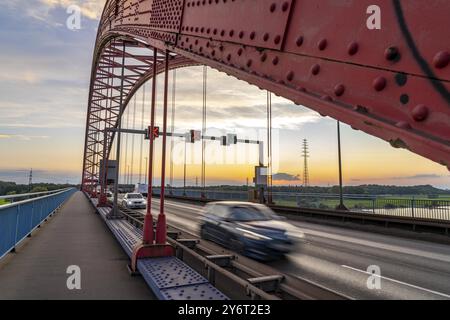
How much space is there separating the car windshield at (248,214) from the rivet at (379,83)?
8628 millimetres

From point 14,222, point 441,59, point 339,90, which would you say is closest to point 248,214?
point 14,222

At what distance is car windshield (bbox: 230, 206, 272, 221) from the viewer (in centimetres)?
1000

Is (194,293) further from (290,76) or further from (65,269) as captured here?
(65,269)

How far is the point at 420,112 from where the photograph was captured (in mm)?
1355

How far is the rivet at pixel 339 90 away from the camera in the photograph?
1729 millimetres

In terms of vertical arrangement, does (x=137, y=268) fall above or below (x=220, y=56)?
below

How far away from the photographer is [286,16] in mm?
2189

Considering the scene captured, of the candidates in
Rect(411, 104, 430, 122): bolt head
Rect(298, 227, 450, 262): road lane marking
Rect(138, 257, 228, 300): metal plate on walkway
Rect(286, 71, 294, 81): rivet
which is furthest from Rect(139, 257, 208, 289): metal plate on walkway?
Rect(298, 227, 450, 262): road lane marking

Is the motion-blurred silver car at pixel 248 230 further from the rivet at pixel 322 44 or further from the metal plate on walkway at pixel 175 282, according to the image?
the rivet at pixel 322 44

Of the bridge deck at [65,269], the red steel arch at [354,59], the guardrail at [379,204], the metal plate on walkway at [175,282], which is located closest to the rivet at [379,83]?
the red steel arch at [354,59]
